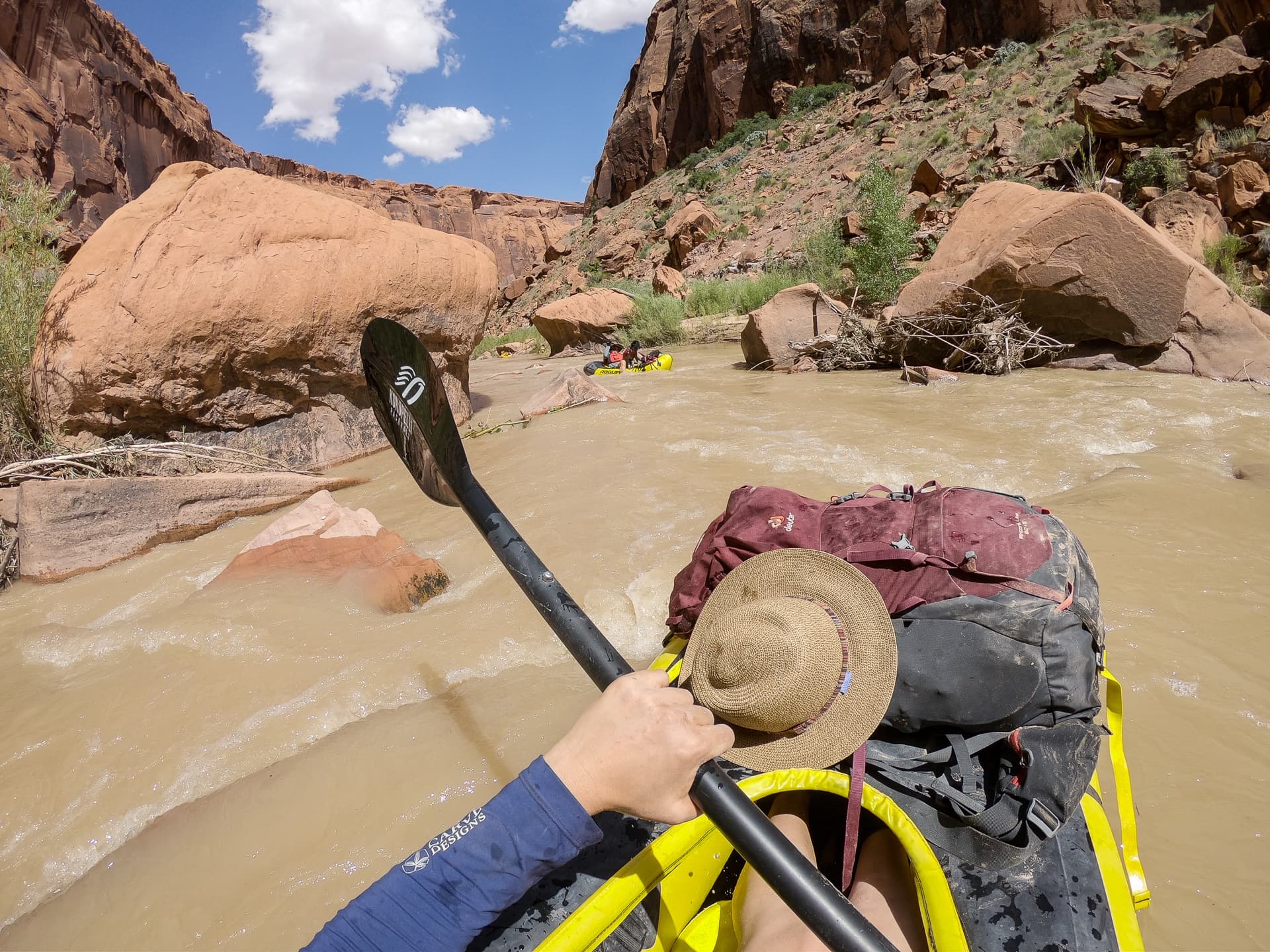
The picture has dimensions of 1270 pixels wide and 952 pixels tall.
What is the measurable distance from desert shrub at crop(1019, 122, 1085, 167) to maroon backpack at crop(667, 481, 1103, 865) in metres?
12.8

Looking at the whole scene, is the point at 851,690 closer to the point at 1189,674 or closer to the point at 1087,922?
the point at 1087,922

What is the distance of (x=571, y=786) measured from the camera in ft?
2.97

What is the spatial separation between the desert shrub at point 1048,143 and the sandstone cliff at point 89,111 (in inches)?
557

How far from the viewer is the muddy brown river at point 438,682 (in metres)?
1.39

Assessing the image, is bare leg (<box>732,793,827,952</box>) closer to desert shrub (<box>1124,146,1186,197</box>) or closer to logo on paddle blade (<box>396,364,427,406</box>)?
logo on paddle blade (<box>396,364,427,406</box>)

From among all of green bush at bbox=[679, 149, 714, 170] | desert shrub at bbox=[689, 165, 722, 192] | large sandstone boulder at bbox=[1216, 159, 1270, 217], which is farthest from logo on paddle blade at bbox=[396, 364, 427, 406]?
green bush at bbox=[679, 149, 714, 170]

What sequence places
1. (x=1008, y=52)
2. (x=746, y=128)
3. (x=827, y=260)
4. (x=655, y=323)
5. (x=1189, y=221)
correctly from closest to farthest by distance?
(x=1189, y=221) < (x=655, y=323) < (x=827, y=260) < (x=1008, y=52) < (x=746, y=128)

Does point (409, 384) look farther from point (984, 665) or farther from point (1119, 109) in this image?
point (1119, 109)

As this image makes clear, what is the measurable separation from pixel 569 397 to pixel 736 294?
6622 mm

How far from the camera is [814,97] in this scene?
2562 cm

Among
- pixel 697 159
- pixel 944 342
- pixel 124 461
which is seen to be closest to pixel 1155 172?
pixel 944 342

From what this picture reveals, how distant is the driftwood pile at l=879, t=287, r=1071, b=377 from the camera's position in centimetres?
562

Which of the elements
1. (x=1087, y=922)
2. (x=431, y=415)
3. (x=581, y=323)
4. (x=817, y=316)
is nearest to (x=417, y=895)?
(x=431, y=415)

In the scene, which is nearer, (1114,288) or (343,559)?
(343,559)
